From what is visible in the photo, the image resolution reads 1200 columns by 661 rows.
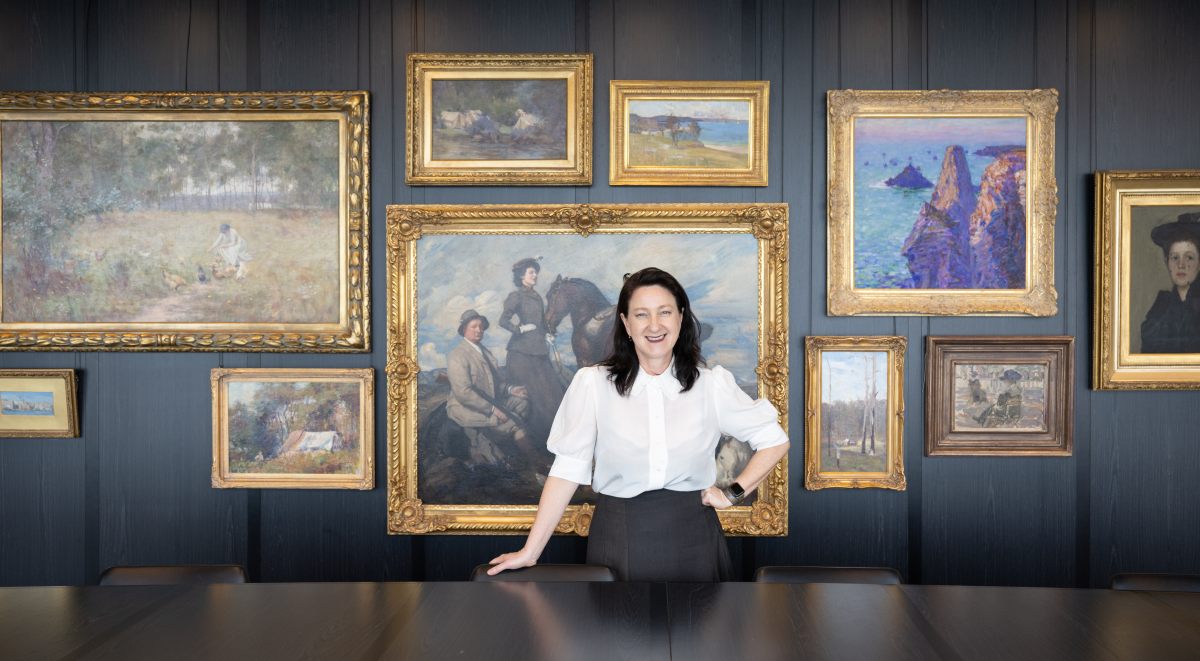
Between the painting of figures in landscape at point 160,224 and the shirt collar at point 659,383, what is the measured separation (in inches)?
67.2

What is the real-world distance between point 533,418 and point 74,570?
2426 millimetres

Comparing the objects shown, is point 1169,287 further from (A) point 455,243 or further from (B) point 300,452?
(B) point 300,452

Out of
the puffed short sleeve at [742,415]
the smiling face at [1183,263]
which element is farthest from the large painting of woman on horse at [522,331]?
the smiling face at [1183,263]

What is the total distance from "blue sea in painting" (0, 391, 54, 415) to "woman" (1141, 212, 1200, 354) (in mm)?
5323

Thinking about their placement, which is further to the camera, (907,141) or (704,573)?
(907,141)

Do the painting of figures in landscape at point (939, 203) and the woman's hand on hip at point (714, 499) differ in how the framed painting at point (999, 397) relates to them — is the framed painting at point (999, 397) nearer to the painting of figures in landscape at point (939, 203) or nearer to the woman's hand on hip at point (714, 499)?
the painting of figures in landscape at point (939, 203)

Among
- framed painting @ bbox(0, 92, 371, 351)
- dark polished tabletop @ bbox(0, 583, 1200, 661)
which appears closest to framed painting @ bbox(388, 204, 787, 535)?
framed painting @ bbox(0, 92, 371, 351)

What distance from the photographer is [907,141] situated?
364 centimetres

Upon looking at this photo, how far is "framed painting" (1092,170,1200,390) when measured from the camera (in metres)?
3.60

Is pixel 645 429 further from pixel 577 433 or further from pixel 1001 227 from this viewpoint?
pixel 1001 227

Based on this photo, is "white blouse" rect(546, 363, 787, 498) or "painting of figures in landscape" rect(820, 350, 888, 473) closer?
"white blouse" rect(546, 363, 787, 498)

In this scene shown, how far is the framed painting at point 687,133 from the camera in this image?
3.63m

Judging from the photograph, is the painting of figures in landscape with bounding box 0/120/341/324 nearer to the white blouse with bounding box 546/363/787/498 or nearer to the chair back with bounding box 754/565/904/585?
the white blouse with bounding box 546/363/787/498

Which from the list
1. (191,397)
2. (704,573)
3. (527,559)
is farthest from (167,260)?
(704,573)
